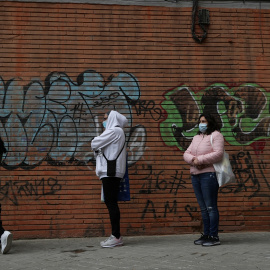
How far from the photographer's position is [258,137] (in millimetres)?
7430

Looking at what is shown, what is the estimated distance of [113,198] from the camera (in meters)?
6.32

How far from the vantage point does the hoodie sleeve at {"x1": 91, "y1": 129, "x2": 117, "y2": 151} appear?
20.5ft

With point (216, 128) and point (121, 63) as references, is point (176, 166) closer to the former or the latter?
point (216, 128)

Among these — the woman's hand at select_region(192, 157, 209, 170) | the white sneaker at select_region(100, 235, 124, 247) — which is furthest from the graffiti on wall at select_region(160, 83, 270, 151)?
the white sneaker at select_region(100, 235, 124, 247)

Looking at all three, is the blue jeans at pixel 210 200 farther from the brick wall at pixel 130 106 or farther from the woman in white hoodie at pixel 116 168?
the woman in white hoodie at pixel 116 168

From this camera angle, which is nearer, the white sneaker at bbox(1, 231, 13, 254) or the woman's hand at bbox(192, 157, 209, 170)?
the white sneaker at bbox(1, 231, 13, 254)

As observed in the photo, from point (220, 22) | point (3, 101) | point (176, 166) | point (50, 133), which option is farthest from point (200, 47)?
point (3, 101)

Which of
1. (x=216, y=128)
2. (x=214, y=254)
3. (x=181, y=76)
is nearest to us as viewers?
(x=214, y=254)

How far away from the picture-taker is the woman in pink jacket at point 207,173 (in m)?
6.16

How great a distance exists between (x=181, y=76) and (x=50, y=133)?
2.28 metres

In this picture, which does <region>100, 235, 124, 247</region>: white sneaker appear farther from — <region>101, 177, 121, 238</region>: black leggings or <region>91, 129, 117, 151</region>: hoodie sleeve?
<region>91, 129, 117, 151</region>: hoodie sleeve

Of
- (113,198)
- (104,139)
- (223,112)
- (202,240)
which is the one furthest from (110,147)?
(223,112)

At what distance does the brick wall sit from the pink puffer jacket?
0.92m

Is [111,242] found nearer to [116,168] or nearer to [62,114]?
[116,168]
